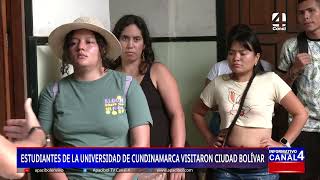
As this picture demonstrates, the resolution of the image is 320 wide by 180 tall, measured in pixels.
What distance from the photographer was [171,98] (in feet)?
7.05

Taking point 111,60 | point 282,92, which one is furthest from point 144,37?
point 282,92

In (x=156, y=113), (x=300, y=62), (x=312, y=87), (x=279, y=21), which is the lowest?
(x=156, y=113)

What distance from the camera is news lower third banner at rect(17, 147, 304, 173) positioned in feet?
5.81

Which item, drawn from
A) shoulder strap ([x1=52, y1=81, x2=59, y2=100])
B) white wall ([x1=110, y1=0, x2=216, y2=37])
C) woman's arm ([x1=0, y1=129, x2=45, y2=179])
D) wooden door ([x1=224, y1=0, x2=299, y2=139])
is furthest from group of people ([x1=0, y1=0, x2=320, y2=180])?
white wall ([x1=110, y1=0, x2=216, y2=37])

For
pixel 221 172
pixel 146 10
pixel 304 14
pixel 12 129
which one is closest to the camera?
pixel 12 129

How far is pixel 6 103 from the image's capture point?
2162mm

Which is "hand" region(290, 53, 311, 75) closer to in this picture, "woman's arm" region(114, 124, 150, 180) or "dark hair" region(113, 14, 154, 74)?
"dark hair" region(113, 14, 154, 74)

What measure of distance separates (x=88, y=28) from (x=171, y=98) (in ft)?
1.80

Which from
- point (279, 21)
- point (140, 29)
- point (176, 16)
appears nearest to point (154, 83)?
point (140, 29)

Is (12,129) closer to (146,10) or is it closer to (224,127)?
(224,127)

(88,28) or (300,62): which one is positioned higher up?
(88,28)

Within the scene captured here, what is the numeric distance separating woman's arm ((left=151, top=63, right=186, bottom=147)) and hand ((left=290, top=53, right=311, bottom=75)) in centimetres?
65

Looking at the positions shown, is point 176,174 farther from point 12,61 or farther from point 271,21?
point 271,21

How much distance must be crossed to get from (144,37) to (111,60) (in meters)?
0.25
